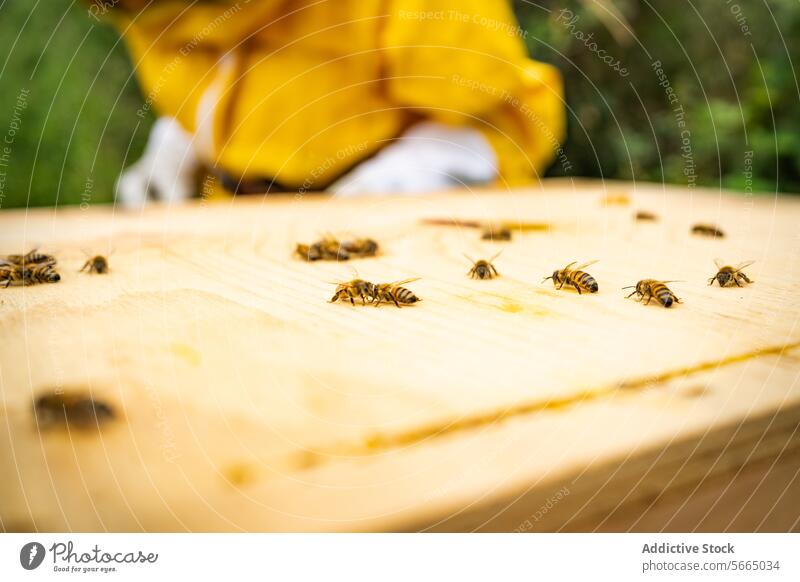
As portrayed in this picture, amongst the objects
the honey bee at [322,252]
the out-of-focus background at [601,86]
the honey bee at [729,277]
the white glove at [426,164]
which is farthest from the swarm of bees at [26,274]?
the out-of-focus background at [601,86]

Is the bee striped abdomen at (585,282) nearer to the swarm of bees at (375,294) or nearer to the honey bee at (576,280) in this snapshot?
the honey bee at (576,280)

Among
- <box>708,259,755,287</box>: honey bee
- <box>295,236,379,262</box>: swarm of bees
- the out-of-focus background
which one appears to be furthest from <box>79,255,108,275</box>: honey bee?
the out-of-focus background

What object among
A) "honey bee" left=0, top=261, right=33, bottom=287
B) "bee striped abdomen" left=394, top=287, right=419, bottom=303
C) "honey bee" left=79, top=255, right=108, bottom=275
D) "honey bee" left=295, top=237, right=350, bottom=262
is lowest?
"bee striped abdomen" left=394, top=287, right=419, bottom=303

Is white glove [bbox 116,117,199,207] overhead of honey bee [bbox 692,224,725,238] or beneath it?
overhead

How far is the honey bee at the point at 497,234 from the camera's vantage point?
1.05 m

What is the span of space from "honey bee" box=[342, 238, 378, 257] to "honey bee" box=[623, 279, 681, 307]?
336 mm

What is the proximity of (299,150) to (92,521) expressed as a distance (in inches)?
56.3

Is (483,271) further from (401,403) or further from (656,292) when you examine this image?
(401,403)

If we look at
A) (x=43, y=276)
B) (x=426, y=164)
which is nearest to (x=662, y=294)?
(x=43, y=276)

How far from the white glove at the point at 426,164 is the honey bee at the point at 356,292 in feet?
2.66

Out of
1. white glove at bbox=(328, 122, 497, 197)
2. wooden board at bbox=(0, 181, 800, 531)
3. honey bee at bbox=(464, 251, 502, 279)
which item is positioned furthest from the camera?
white glove at bbox=(328, 122, 497, 197)

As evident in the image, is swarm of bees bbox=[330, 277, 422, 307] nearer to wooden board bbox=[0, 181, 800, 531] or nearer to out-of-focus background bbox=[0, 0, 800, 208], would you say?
wooden board bbox=[0, 181, 800, 531]

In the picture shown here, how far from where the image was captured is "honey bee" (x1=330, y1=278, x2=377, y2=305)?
0.72 meters
